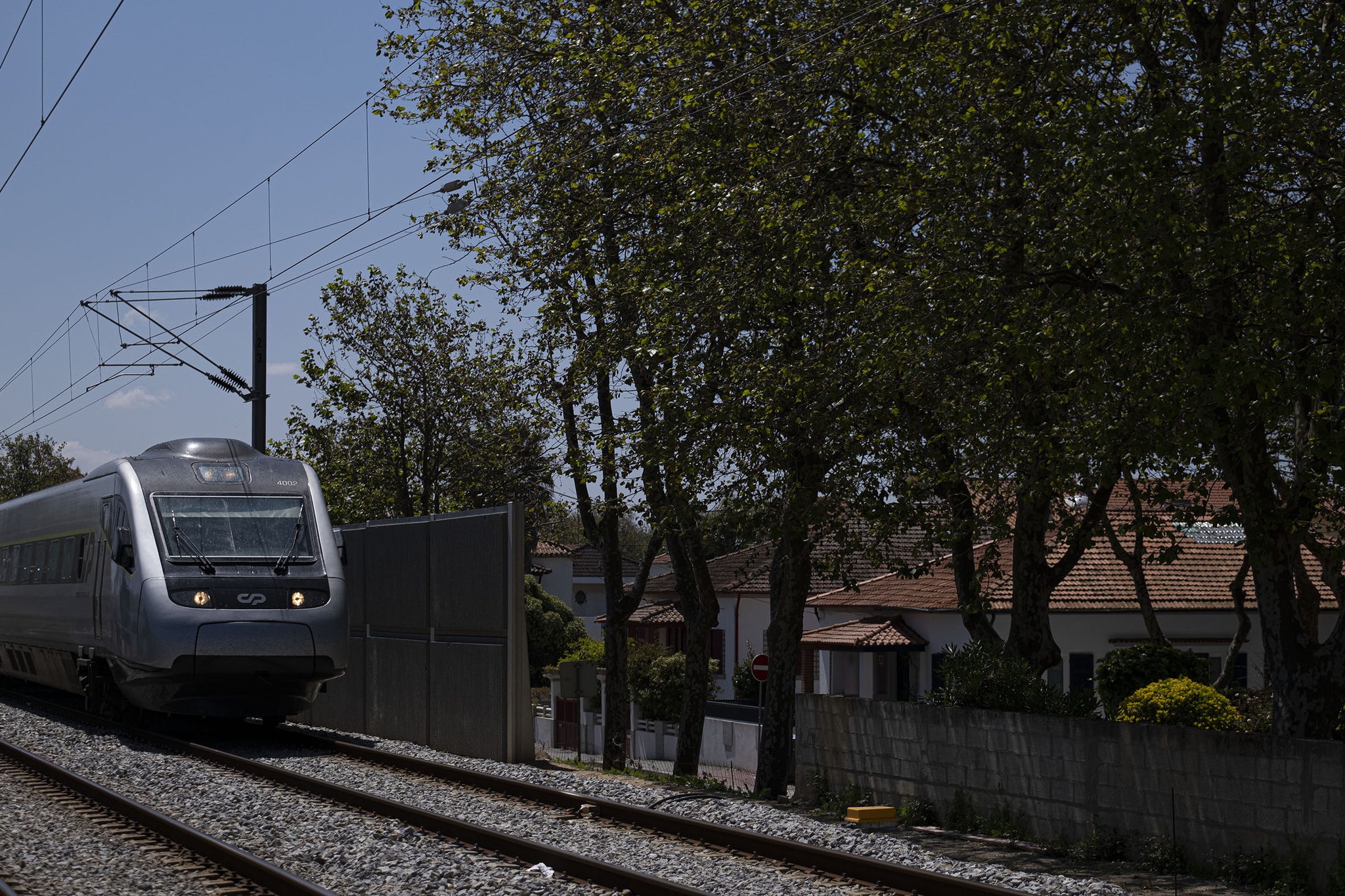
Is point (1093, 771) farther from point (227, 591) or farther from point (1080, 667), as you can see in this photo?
point (1080, 667)

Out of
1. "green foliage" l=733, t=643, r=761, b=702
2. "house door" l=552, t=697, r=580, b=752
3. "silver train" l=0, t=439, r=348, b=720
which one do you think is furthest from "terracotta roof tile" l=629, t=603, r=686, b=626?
"silver train" l=0, t=439, r=348, b=720

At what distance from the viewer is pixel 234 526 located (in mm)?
17297

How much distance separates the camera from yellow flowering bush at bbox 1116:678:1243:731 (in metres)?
12.9

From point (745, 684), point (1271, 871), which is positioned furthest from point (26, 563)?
point (745, 684)

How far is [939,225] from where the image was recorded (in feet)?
38.5

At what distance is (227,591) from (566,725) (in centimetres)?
2228

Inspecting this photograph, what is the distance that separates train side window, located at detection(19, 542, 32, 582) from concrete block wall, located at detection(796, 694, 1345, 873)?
1456cm

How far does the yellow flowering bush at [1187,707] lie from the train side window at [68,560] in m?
14.2

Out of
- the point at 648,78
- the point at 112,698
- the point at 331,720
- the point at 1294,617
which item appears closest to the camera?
the point at 1294,617

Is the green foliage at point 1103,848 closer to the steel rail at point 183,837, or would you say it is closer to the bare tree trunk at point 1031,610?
the bare tree trunk at point 1031,610

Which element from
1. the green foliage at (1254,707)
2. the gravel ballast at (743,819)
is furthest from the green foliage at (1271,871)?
the green foliage at (1254,707)

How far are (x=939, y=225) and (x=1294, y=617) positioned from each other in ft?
13.4

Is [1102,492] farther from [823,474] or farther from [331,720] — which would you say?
[331,720]

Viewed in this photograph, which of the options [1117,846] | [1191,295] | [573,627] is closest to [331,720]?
[1117,846]
